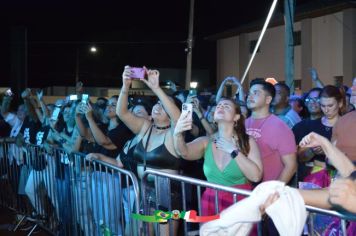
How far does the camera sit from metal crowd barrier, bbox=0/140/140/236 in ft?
16.4

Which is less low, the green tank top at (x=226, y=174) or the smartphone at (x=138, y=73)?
the smartphone at (x=138, y=73)

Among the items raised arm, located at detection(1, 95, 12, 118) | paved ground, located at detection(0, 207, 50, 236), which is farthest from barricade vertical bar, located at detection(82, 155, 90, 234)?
raised arm, located at detection(1, 95, 12, 118)

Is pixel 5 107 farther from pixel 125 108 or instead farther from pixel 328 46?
pixel 328 46

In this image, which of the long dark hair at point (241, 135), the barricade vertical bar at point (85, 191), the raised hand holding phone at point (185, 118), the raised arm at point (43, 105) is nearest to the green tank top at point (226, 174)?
the long dark hair at point (241, 135)

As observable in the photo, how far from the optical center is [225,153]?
4.43 meters

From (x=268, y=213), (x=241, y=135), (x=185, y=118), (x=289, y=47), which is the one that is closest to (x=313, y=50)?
(x=289, y=47)

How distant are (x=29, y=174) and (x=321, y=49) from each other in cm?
1909

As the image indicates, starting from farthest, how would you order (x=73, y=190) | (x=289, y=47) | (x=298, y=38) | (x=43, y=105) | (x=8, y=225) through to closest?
(x=298, y=38)
(x=289, y=47)
(x=43, y=105)
(x=8, y=225)
(x=73, y=190)

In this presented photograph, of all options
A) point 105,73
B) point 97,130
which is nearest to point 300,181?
point 97,130

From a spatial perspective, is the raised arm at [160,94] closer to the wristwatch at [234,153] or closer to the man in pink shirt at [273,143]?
the wristwatch at [234,153]

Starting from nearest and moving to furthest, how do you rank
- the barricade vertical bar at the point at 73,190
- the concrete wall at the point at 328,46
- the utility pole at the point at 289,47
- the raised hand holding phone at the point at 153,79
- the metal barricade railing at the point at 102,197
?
the raised hand holding phone at the point at 153,79, the metal barricade railing at the point at 102,197, the barricade vertical bar at the point at 73,190, the utility pole at the point at 289,47, the concrete wall at the point at 328,46

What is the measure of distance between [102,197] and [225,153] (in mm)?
1682

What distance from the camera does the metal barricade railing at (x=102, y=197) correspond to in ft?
15.7

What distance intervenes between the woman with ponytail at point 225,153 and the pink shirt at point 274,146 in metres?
0.31
